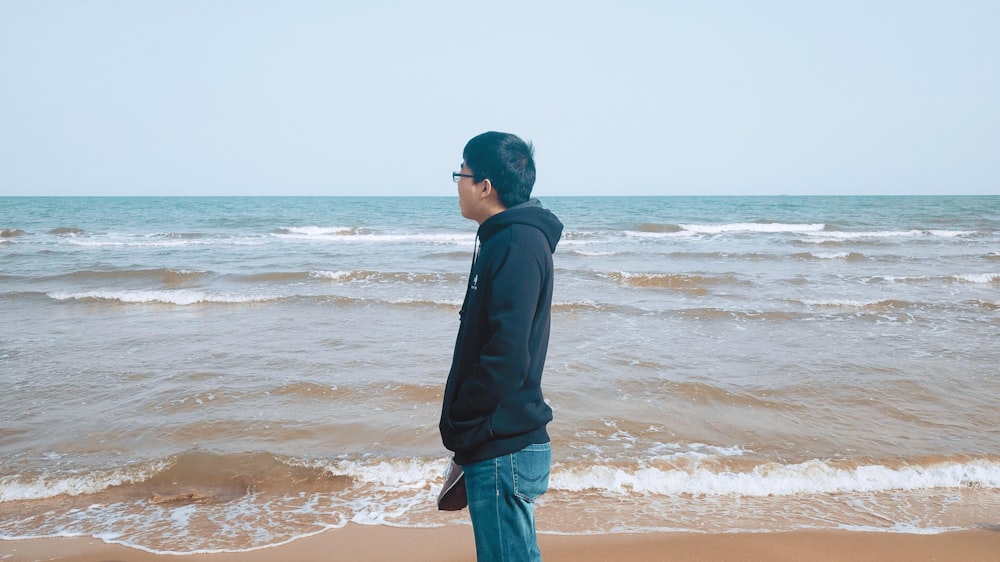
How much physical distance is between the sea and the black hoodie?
2.16 m

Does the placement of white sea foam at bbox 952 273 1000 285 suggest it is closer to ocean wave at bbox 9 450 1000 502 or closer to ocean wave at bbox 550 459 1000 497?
ocean wave at bbox 9 450 1000 502

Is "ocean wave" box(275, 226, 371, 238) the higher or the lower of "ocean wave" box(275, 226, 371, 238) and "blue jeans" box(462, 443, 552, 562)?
the higher

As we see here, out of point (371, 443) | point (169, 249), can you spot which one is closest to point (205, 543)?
point (371, 443)

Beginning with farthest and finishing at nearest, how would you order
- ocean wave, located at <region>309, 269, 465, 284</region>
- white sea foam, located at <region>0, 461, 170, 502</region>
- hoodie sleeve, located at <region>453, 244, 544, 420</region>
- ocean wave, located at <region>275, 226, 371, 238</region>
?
ocean wave, located at <region>275, 226, 371, 238</region>, ocean wave, located at <region>309, 269, 465, 284</region>, white sea foam, located at <region>0, 461, 170, 502</region>, hoodie sleeve, located at <region>453, 244, 544, 420</region>

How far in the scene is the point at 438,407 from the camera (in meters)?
6.39

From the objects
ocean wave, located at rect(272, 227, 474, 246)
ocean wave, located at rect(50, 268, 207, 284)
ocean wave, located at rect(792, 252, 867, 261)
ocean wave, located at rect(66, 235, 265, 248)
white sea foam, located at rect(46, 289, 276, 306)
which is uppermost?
ocean wave, located at rect(272, 227, 474, 246)

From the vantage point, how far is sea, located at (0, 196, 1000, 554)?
14.0ft

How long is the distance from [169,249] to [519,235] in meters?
24.3

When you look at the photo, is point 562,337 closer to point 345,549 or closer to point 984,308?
point 345,549

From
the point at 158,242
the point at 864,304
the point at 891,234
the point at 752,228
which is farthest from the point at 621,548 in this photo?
the point at 752,228

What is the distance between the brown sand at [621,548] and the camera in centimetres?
361
